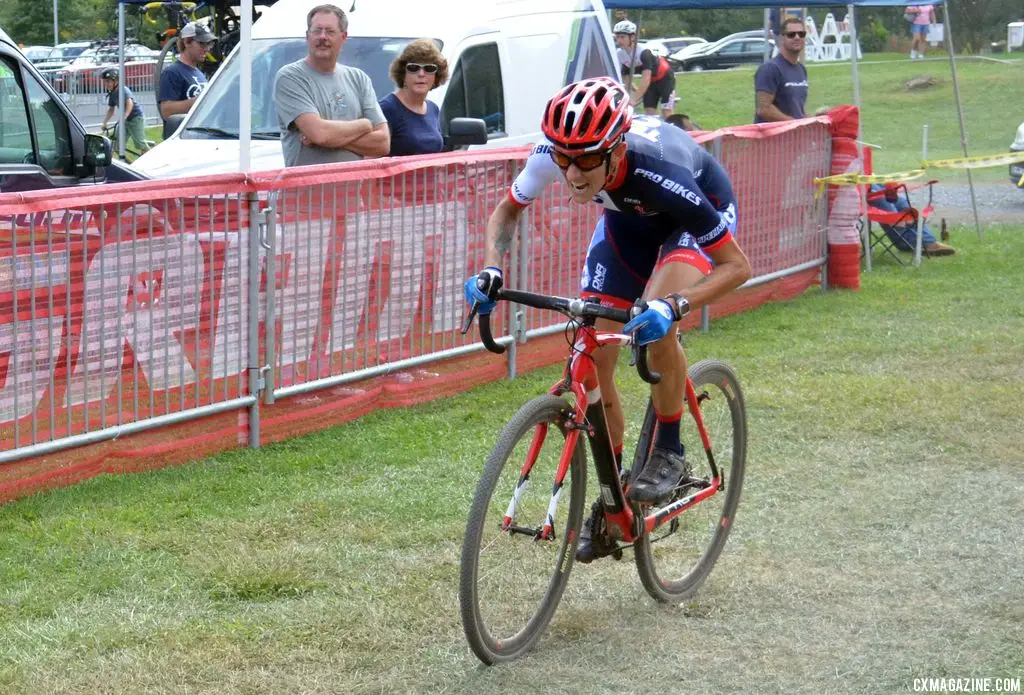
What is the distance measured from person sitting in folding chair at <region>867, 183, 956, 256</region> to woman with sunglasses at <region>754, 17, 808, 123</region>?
4.15ft

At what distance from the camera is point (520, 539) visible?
187 inches

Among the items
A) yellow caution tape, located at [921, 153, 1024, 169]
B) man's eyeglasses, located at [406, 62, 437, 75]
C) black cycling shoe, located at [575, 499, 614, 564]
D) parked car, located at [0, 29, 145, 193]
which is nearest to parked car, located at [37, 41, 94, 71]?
yellow caution tape, located at [921, 153, 1024, 169]

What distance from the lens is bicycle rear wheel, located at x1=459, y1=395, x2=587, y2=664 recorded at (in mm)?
4469

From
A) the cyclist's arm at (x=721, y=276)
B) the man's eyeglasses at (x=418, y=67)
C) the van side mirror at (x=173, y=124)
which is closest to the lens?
the cyclist's arm at (x=721, y=276)

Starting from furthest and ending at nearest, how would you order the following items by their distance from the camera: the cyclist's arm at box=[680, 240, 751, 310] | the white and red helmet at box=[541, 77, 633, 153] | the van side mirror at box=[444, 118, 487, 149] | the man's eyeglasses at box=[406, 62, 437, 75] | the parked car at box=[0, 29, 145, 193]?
the van side mirror at box=[444, 118, 487, 149] < the man's eyeglasses at box=[406, 62, 437, 75] < the parked car at box=[0, 29, 145, 193] < the cyclist's arm at box=[680, 240, 751, 310] < the white and red helmet at box=[541, 77, 633, 153]

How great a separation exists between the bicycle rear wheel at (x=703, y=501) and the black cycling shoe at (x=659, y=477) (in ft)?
0.17

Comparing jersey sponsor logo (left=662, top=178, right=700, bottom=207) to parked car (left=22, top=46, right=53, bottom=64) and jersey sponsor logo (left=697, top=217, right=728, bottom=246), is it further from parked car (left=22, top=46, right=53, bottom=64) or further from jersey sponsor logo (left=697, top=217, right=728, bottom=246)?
parked car (left=22, top=46, right=53, bottom=64)

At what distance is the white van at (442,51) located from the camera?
10.5 metres

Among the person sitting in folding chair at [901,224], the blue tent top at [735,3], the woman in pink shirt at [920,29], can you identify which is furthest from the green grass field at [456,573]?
the woman in pink shirt at [920,29]

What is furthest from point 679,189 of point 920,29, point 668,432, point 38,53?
point 38,53

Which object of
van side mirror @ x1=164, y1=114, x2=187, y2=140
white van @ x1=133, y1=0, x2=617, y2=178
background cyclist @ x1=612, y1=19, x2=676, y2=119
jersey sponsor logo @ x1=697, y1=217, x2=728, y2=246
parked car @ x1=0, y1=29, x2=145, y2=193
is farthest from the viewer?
background cyclist @ x1=612, y1=19, x2=676, y2=119

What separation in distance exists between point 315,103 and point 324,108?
0.08 metres

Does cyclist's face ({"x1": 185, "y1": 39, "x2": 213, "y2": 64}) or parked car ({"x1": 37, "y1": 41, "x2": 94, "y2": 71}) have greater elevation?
cyclist's face ({"x1": 185, "y1": 39, "x2": 213, "y2": 64})

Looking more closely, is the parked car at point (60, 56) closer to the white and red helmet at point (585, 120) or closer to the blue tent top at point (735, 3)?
the blue tent top at point (735, 3)
